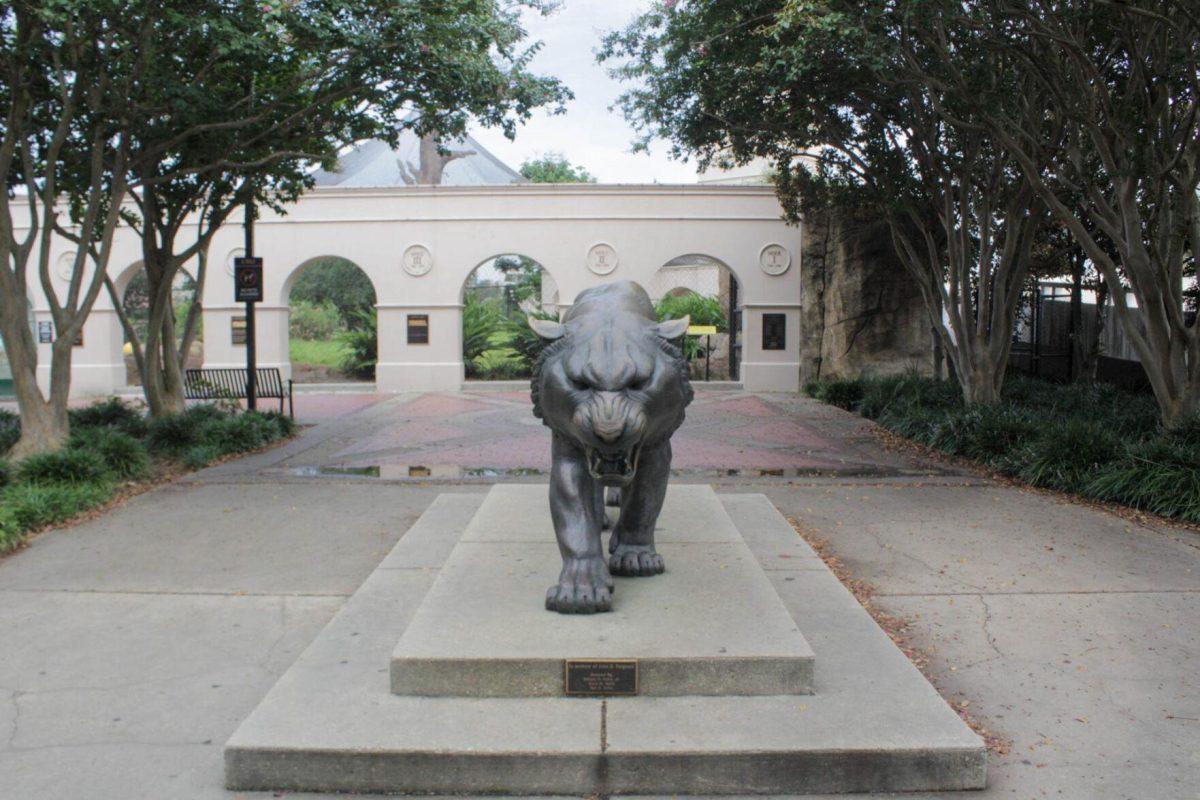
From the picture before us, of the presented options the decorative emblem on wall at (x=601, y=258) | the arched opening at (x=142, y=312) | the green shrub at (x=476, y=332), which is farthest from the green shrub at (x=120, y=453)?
the green shrub at (x=476, y=332)

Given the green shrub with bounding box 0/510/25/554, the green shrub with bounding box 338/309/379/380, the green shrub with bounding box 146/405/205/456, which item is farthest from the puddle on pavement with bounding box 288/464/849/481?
the green shrub with bounding box 338/309/379/380

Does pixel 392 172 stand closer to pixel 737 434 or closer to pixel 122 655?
pixel 737 434

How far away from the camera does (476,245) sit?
66.8 ft

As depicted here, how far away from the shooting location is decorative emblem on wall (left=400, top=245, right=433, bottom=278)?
20297 millimetres

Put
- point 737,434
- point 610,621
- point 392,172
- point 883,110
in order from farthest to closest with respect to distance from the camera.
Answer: point 392,172
point 737,434
point 883,110
point 610,621

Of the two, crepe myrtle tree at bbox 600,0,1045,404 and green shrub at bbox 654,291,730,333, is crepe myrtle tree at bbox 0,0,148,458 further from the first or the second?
green shrub at bbox 654,291,730,333

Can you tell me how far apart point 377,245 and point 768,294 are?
8554 mm

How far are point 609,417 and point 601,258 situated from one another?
55.8 feet

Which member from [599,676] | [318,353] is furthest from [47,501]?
[318,353]

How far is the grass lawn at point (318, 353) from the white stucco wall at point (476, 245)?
412cm

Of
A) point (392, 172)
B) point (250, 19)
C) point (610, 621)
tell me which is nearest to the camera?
point (610, 621)

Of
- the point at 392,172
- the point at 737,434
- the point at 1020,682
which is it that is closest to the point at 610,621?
the point at 1020,682

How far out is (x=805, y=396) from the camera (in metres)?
18.8

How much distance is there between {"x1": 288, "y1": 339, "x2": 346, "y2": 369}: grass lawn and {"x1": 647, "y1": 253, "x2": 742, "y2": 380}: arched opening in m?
8.91
